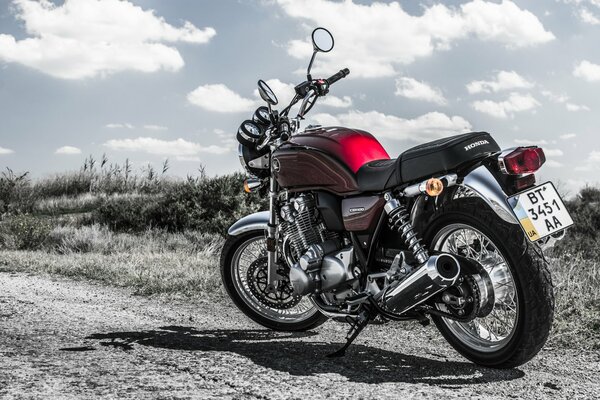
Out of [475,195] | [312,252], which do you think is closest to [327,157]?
[312,252]

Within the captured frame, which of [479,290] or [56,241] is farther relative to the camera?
[56,241]

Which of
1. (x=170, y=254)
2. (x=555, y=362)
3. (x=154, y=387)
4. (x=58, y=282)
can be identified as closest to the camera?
(x=154, y=387)

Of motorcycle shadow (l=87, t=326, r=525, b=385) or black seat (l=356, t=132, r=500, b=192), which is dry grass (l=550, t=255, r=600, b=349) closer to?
motorcycle shadow (l=87, t=326, r=525, b=385)

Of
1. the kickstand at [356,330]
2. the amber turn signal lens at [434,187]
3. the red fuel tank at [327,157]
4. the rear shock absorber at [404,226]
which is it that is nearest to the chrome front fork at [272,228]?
the red fuel tank at [327,157]

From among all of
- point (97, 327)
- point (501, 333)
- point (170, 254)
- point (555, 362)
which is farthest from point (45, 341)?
point (170, 254)

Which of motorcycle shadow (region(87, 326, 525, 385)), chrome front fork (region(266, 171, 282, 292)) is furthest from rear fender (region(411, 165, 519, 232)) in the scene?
chrome front fork (region(266, 171, 282, 292))

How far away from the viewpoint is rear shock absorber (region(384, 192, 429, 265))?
452cm

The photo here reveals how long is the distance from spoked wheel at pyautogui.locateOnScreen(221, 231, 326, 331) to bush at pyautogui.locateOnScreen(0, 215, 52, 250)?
27.3 feet

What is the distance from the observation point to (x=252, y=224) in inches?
237

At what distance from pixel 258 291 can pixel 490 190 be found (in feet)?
8.16

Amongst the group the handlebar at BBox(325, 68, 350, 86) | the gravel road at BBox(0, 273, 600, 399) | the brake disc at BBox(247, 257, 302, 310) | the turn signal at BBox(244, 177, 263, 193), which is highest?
the handlebar at BBox(325, 68, 350, 86)

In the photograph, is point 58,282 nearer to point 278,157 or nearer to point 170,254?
point 170,254

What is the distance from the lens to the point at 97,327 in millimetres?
5742

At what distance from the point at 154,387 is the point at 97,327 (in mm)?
1943
